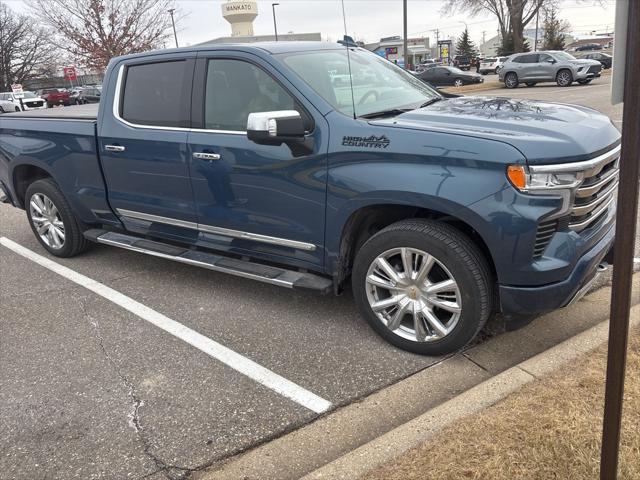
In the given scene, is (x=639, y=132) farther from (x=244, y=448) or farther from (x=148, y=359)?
(x=148, y=359)

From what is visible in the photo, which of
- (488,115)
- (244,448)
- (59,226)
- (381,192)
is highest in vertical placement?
(488,115)

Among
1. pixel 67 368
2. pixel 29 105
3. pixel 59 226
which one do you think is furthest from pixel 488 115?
pixel 29 105

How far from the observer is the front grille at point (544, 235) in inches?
112

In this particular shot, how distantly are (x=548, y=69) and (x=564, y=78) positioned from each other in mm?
811

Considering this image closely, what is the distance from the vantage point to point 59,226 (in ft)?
18.3

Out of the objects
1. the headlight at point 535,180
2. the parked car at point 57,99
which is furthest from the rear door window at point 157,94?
the parked car at point 57,99

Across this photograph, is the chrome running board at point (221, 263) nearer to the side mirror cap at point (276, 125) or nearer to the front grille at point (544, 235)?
the side mirror cap at point (276, 125)

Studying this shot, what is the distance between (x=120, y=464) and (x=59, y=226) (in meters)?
3.55

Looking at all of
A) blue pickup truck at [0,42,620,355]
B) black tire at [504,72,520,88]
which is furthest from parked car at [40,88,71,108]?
blue pickup truck at [0,42,620,355]

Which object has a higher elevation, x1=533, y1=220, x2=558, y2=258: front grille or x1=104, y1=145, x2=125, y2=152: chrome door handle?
x1=104, y1=145, x2=125, y2=152: chrome door handle

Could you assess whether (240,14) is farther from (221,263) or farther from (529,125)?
(529,125)

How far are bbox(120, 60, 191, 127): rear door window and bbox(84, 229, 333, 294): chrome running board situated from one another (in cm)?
101

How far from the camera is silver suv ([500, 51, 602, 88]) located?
960 inches

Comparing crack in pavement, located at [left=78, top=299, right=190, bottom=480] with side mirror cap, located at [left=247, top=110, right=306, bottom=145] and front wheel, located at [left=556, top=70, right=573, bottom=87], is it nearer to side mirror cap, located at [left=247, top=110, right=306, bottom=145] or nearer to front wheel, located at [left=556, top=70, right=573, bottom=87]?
side mirror cap, located at [left=247, top=110, right=306, bottom=145]
